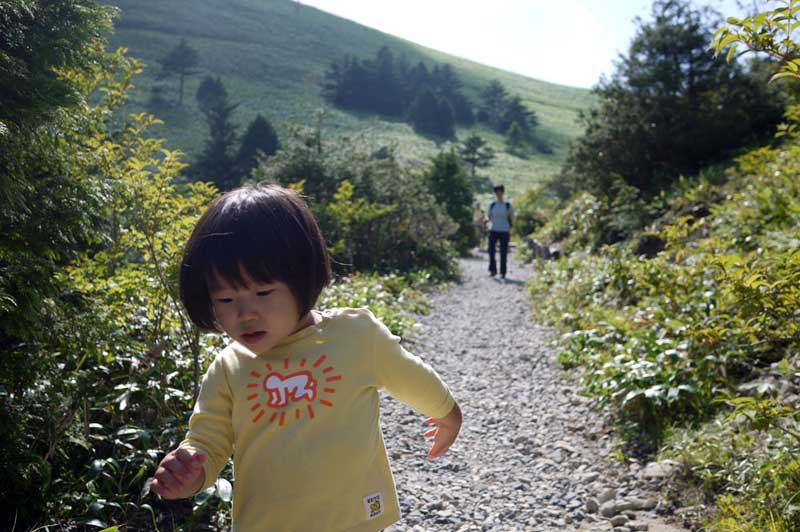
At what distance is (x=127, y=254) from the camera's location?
4953 millimetres

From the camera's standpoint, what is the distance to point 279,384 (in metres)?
1.73

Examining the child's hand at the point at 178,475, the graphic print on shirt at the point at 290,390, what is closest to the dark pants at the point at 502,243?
the graphic print on shirt at the point at 290,390

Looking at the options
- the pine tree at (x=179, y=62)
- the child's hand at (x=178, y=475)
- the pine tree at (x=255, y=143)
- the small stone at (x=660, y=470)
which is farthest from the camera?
the pine tree at (x=179, y=62)

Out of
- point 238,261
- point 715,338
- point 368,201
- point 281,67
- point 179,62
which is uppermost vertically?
point 281,67

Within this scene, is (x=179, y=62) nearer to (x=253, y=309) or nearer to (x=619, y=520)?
(x=619, y=520)

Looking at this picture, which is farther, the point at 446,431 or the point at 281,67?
the point at 281,67

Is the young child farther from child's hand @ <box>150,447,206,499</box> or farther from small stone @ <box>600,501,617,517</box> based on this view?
small stone @ <box>600,501,617,517</box>

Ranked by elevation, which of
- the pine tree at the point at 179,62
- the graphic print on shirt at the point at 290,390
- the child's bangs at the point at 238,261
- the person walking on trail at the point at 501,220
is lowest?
the person walking on trail at the point at 501,220

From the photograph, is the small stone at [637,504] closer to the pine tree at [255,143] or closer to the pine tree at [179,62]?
the pine tree at [255,143]

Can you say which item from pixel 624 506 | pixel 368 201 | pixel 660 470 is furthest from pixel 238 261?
pixel 368 201

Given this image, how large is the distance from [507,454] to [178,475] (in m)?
3.14

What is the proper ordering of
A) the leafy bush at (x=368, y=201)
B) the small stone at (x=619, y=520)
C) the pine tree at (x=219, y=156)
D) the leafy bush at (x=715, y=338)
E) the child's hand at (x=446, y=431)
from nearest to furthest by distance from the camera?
the child's hand at (x=446, y=431)
the leafy bush at (x=715, y=338)
the small stone at (x=619, y=520)
the leafy bush at (x=368, y=201)
the pine tree at (x=219, y=156)

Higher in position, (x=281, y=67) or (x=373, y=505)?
(x=281, y=67)

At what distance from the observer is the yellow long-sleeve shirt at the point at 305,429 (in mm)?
1670
